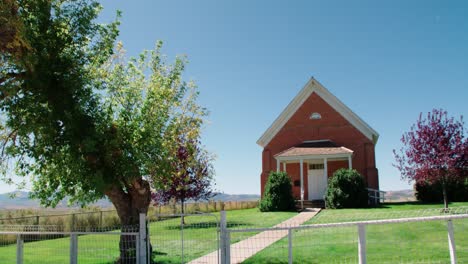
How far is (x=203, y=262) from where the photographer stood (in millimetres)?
11852

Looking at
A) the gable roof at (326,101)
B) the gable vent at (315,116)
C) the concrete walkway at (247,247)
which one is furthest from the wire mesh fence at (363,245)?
the gable vent at (315,116)

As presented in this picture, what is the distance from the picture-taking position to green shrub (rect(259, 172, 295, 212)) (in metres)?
24.1

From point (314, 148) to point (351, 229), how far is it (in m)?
13.2

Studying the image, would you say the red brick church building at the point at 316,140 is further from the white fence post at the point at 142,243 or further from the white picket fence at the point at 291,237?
the white fence post at the point at 142,243

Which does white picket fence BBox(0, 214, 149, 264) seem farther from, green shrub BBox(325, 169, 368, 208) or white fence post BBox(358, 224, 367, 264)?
green shrub BBox(325, 169, 368, 208)

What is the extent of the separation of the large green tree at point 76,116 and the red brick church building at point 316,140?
16.0 meters

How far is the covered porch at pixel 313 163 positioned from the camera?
1051 inches

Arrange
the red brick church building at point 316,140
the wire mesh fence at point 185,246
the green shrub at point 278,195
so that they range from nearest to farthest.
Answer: the wire mesh fence at point 185,246 < the green shrub at point 278,195 < the red brick church building at point 316,140

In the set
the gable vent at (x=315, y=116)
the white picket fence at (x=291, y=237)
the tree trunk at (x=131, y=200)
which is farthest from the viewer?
the gable vent at (x=315, y=116)

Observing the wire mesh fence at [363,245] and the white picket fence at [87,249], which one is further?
the white picket fence at [87,249]

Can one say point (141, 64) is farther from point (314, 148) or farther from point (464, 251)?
point (314, 148)

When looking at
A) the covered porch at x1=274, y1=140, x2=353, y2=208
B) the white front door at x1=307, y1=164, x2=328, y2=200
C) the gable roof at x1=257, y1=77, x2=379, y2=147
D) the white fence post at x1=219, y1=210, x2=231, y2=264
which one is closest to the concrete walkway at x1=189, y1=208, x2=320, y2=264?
the white fence post at x1=219, y1=210, x2=231, y2=264

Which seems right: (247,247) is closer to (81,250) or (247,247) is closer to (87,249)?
(87,249)

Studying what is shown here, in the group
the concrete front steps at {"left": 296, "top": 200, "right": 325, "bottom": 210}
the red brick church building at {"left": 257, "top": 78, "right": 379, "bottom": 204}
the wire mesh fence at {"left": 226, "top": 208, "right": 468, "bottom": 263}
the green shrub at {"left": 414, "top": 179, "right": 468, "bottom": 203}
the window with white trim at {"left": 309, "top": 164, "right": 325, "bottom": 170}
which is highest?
the red brick church building at {"left": 257, "top": 78, "right": 379, "bottom": 204}
